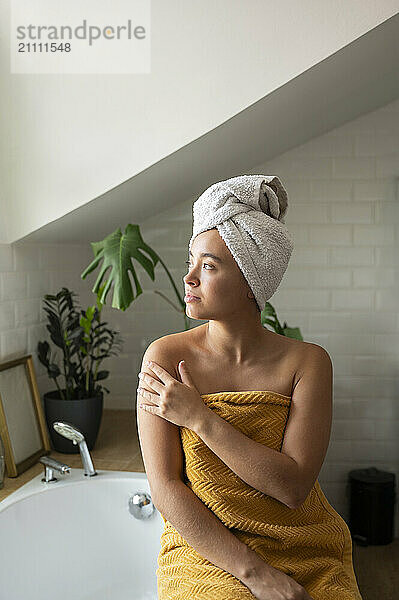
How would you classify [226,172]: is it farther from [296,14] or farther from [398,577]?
[398,577]

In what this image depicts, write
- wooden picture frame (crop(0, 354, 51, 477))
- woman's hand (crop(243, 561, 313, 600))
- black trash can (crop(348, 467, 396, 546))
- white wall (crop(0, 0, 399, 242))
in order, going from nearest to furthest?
1. woman's hand (crop(243, 561, 313, 600))
2. white wall (crop(0, 0, 399, 242))
3. wooden picture frame (crop(0, 354, 51, 477))
4. black trash can (crop(348, 467, 396, 546))

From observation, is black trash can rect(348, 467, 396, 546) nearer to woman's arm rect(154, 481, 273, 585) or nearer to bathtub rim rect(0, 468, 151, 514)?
bathtub rim rect(0, 468, 151, 514)

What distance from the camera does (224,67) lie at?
2256 millimetres

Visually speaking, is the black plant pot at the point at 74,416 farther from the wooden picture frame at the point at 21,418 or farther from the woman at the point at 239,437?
the woman at the point at 239,437

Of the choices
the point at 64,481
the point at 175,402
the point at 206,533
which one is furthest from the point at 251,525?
the point at 64,481

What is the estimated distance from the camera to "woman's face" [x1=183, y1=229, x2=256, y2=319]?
1.47 metres

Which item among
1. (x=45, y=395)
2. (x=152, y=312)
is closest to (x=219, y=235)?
(x=45, y=395)

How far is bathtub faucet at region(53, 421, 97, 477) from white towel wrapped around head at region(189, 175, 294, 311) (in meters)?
1.04

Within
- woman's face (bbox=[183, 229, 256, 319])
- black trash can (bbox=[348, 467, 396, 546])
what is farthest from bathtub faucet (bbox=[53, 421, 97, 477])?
black trash can (bbox=[348, 467, 396, 546])

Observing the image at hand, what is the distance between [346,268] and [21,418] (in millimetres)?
1642

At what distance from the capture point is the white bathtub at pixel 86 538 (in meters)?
2.25

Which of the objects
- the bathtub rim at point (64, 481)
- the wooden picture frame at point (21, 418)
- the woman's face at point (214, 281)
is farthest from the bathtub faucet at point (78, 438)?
the woman's face at point (214, 281)

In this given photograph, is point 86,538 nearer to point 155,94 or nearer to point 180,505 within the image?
point 180,505

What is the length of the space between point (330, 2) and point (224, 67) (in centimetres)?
38
